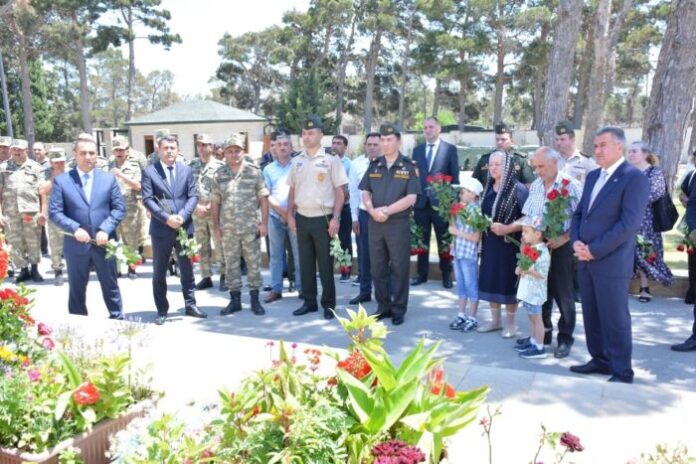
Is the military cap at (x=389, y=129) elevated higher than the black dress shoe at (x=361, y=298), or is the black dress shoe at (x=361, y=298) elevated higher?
the military cap at (x=389, y=129)

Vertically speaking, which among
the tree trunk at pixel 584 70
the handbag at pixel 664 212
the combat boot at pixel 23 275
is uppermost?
the tree trunk at pixel 584 70

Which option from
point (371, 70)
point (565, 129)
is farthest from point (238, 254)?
point (371, 70)

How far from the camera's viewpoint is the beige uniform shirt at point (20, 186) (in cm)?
857

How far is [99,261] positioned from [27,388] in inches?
113

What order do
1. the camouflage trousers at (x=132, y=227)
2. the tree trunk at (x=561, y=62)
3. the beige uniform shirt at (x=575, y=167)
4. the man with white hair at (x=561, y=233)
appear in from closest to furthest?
the man with white hair at (x=561, y=233)
the beige uniform shirt at (x=575, y=167)
the camouflage trousers at (x=132, y=227)
the tree trunk at (x=561, y=62)

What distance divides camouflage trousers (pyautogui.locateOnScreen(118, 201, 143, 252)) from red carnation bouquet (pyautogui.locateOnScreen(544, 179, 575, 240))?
6.16 meters

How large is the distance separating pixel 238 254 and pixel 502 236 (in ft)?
9.33

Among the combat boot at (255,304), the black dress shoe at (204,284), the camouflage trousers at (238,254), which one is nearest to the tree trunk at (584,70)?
the black dress shoe at (204,284)

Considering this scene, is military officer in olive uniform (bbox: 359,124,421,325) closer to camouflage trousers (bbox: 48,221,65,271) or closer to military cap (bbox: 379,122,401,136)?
military cap (bbox: 379,122,401,136)

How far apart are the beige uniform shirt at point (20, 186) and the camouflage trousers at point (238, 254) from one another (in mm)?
3756

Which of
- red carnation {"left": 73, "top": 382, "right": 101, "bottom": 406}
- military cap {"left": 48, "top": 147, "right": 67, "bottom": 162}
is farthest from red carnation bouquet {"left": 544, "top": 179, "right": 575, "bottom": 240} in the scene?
military cap {"left": 48, "top": 147, "right": 67, "bottom": 162}

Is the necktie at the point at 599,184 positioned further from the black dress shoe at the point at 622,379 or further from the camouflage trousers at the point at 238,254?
the camouflage trousers at the point at 238,254

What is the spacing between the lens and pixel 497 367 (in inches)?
188

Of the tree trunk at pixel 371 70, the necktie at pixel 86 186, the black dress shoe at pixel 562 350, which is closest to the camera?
the black dress shoe at pixel 562 350
